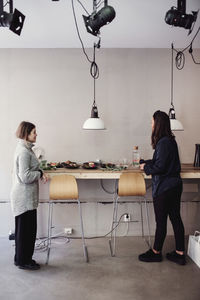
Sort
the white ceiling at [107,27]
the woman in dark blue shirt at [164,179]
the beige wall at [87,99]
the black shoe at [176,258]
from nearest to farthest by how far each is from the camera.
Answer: the white ceiling at [107,27] < the woman in dark blue shirt at [164,179] < the black shoe at [176,258] < the beige wall at [87,99]

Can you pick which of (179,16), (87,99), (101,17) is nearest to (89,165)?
(87,99)

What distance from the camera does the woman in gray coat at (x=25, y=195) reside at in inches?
119

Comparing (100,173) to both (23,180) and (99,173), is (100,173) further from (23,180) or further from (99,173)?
(23,180)

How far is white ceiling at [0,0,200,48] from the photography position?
289 cm

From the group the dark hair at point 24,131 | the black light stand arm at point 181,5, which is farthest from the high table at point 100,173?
the black light stand arm at point 181,5

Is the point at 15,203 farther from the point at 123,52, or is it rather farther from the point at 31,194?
the point at 123,52

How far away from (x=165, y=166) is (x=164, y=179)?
141 mm

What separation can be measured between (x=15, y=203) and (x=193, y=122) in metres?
2.54

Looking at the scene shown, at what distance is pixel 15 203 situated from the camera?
3031 mm

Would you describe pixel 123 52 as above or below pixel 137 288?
above

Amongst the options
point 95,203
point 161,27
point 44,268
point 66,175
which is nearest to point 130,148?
point 95,203

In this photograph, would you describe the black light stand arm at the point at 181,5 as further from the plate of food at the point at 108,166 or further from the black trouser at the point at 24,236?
the black trouser at the point at 24,236

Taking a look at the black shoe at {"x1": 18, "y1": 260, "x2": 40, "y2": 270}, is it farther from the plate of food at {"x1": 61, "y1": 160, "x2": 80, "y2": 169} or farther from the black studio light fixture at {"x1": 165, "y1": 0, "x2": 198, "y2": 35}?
the black studio light fixture at {"x1": 165, "y1": 0, "x2": 198, "y2": 35}

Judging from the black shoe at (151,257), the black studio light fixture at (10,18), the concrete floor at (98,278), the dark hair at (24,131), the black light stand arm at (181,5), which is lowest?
the concrete floor at (98,278)
